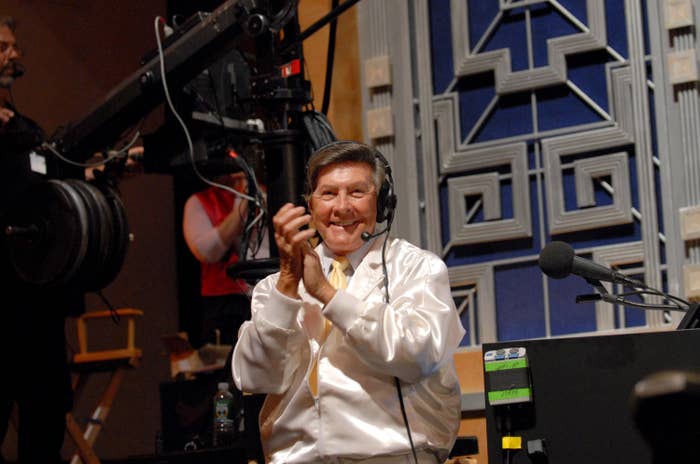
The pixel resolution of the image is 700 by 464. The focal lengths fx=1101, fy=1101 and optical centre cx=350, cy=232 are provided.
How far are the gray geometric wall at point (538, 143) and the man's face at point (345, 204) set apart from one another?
1642mm

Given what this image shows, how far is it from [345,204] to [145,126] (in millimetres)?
5099

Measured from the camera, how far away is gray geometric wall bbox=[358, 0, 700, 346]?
3812 millimetres

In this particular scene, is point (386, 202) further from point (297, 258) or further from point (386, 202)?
point (297, 258)

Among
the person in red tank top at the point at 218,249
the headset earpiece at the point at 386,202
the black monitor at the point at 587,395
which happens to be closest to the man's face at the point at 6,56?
the person in red tank top at the point at 218,249

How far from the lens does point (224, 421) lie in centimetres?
357

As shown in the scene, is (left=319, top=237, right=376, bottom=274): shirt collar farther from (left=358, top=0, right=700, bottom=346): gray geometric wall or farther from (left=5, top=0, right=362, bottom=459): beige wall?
(left=5, top=0, right=362, bottom=459): beige wall

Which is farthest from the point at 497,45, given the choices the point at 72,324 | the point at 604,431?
the point at 72,324

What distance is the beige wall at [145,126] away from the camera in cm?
691

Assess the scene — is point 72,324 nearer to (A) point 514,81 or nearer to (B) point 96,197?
(B) point 96,197

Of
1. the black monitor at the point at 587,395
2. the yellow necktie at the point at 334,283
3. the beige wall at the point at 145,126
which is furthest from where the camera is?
the beige wall at the point at 145,126

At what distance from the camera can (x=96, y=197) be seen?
430 centimetres

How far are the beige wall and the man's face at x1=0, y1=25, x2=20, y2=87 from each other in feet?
6.42

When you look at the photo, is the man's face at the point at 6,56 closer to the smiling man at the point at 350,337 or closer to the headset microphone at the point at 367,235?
the smiling man at the point at 350,337

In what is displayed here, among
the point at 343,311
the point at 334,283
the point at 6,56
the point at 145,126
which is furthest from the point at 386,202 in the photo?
the point at 145,126
